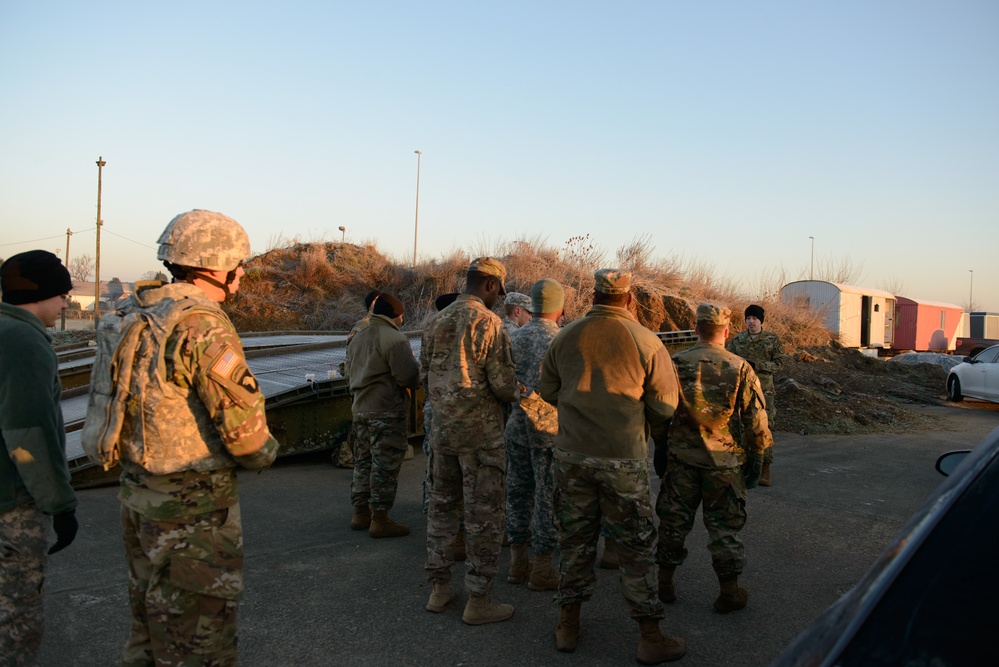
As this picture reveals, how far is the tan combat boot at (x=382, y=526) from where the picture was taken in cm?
580

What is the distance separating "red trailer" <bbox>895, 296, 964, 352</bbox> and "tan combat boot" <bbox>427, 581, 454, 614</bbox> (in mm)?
27363

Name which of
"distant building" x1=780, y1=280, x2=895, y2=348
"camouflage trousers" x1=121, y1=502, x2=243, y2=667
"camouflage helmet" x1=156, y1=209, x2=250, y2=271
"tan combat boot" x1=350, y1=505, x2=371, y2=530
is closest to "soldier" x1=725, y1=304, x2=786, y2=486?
"tan combat boot" x1=350, y1=505, x2=371, y2=530

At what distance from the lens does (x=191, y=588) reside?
251 cm

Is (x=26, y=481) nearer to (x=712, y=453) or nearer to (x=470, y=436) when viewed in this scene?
(x=470, y=436)

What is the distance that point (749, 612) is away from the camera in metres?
4.34

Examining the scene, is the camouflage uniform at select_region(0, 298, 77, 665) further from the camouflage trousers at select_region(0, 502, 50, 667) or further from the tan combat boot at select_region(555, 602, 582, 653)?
the tan combat boot at select_region(555, 602, 582, 653)

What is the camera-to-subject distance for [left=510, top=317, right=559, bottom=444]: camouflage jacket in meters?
4.90

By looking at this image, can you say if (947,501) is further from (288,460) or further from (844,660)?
(288,460)

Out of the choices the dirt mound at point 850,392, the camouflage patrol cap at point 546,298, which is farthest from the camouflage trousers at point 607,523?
the dirt mound at point 850,392

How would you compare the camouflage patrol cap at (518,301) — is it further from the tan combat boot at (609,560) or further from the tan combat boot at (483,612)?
the tan combat boot at (483,612)

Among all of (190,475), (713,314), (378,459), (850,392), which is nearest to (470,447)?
(713,314)

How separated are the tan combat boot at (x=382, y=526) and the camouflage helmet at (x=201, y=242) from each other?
343 cm

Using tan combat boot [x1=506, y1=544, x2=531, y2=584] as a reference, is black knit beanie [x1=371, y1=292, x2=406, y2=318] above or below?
above

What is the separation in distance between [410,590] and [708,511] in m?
2.00
